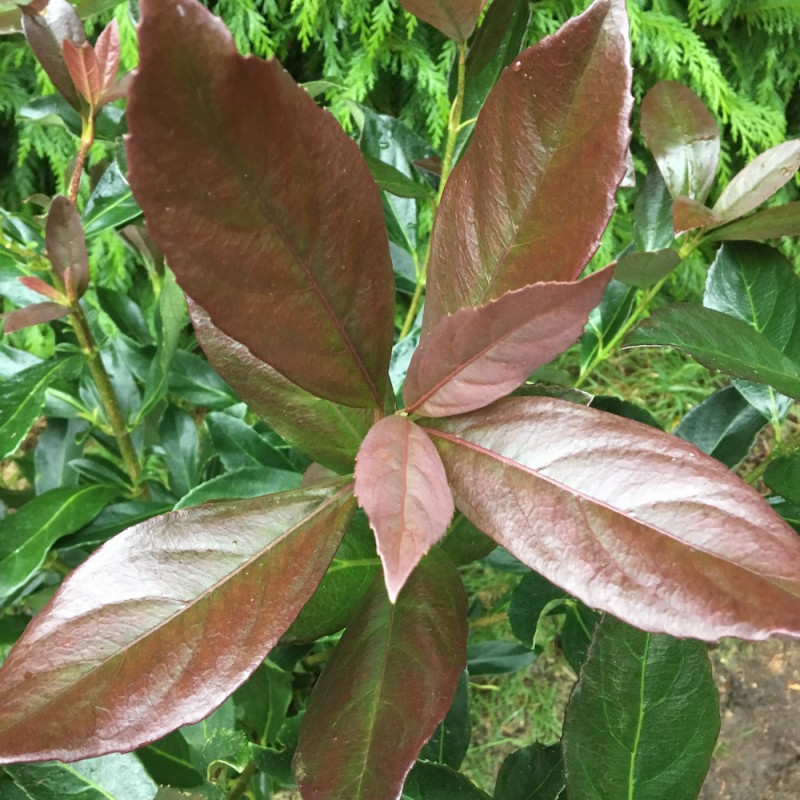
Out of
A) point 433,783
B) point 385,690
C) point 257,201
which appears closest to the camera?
point 257,201

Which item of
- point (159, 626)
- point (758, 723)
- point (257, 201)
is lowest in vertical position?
point (758, 723)

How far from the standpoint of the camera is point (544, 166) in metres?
0.41

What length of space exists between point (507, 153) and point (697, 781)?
48 centimetres

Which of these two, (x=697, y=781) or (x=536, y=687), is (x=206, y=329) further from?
(x=536, y=687)

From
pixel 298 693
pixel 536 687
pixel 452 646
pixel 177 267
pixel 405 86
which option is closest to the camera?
pixel 177 267

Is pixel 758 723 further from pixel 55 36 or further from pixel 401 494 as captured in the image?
pixel 55 36

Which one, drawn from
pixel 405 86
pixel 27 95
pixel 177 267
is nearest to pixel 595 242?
pixel 177 267

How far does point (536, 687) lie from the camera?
5.05ft

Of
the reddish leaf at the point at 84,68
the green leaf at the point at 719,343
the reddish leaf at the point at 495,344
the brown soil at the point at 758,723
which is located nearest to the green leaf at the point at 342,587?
the reddish leaf at the point at 495,344

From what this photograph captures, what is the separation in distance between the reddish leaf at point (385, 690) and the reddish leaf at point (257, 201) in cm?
→ 17

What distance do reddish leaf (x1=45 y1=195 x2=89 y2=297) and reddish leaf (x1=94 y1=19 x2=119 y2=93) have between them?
0.45 feet

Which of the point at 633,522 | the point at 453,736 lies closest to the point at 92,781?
the point at 453,736

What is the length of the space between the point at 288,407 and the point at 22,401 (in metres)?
0.44

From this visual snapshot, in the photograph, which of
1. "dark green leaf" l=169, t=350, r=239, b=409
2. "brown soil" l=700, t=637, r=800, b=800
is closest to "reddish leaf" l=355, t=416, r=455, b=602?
"dark green leaf" l=169, t=350, r=239, b=409
